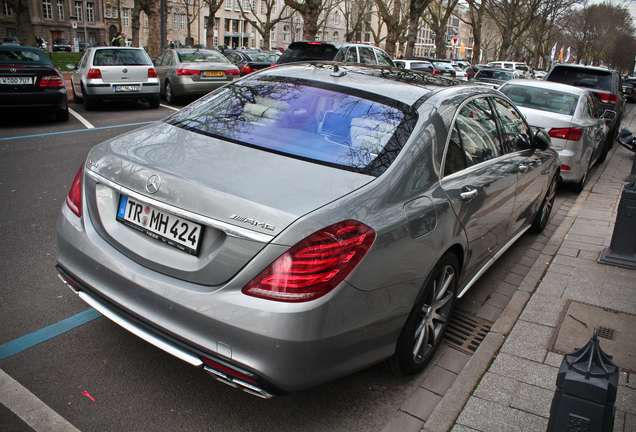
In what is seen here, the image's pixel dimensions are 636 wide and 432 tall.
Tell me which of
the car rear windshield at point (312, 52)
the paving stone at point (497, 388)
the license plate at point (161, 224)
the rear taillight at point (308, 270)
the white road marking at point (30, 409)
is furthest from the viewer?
the car rear windshield at point (312, 52)

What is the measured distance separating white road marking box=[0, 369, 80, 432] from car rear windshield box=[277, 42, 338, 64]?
43.9ft

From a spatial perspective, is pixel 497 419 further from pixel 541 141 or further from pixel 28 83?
pixel 28 83

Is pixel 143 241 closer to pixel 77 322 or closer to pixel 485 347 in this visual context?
pixel 77 322

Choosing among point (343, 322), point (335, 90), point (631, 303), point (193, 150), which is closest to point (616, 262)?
point (631, 303)

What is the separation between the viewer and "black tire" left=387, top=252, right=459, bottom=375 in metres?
2.79

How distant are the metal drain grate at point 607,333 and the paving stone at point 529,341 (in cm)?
36

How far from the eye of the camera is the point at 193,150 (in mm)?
2691

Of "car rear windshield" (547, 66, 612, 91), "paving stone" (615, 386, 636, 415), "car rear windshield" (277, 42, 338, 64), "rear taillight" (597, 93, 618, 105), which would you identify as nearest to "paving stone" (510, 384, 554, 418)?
"paving stone" (615, 386, 636, 415)

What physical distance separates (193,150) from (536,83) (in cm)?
735

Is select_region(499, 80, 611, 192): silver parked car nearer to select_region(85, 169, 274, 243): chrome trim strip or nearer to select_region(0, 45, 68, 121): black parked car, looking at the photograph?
select_region(85, 169, 274, 243): chrome trim strip

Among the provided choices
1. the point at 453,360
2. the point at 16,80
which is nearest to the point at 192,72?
the point at 16,80

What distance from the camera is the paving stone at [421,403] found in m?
2.79

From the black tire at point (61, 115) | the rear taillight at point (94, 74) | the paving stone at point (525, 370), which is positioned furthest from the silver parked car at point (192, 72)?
the paving stone at point (525, 370)

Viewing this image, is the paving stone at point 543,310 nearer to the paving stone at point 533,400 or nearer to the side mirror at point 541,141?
the paving stone at point 533,400
